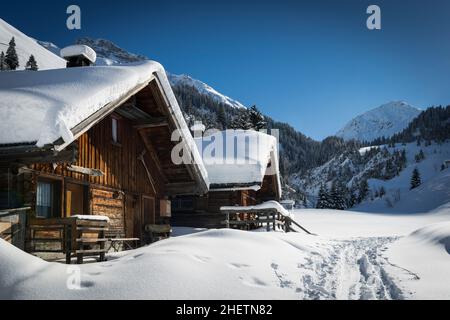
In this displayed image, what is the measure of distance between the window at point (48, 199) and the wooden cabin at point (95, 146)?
1.0 inches

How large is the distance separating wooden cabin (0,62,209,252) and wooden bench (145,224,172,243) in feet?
1.37

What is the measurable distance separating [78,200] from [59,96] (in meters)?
4.21

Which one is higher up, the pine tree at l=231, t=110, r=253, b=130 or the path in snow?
the pine tree at l=231, t=110, r=253, b=130

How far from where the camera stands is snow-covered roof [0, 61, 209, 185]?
8.42 m

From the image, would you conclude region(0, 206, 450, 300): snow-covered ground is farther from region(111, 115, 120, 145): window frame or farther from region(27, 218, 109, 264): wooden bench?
region(111, 115, 120, 145): window frame

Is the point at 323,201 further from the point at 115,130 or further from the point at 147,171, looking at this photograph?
the point at 115,130

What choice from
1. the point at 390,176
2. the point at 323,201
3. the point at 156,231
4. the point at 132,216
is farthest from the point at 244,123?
the point at 390,176

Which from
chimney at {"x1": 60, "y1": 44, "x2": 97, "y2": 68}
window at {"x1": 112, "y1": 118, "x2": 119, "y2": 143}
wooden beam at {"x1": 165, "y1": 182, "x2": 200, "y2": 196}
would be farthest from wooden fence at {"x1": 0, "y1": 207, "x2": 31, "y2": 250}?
wooden beam at {"x1": 165, "y1": 182, "x2": 200, "y2": 196}

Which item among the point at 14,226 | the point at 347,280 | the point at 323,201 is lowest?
the point at 323,201

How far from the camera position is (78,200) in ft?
41.9

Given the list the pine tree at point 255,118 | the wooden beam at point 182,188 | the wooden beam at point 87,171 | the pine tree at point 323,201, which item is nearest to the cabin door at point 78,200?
the wooden beam at point 87,171

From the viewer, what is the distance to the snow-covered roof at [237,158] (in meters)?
20.6
